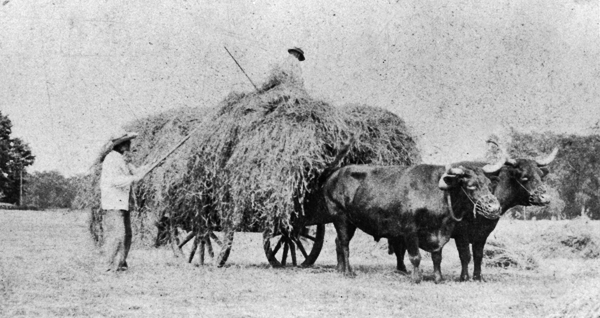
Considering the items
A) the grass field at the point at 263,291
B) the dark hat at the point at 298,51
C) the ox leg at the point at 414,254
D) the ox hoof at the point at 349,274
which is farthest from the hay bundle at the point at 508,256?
the dark hat at the point at 298,51

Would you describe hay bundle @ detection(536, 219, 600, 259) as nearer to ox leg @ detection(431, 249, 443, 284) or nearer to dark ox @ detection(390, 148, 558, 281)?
dark ox @ detection(390, 148, 558, 281)

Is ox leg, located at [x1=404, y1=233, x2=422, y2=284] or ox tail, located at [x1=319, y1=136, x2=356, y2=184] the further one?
ox tail, located at [x1=319, y1=136, x2=356, y2=184]

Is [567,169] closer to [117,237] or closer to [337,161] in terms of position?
[337,161]

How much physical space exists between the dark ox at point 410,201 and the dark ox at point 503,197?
0.40m

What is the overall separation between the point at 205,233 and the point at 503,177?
4916 millimetres

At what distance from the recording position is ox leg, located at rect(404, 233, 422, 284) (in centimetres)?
844

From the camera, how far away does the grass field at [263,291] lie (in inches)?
227

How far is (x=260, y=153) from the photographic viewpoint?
29.7 feet

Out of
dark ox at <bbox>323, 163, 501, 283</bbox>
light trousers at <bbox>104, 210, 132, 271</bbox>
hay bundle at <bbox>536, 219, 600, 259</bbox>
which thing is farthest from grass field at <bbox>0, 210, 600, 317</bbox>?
hay bundle at <bbox>536, 219, 600, 259</bbox>

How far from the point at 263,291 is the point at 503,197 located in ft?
13.7

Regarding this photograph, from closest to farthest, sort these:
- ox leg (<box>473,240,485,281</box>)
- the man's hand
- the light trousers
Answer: the light trousers, the man's hand, ox leg (<box>473,240,485,281</box>)

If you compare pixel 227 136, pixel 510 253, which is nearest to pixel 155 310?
pixel 227 136

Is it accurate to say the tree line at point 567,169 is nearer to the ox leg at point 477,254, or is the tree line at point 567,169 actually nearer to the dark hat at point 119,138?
the ox leg at point 477,254

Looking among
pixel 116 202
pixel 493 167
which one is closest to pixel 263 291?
pixel 116 202
